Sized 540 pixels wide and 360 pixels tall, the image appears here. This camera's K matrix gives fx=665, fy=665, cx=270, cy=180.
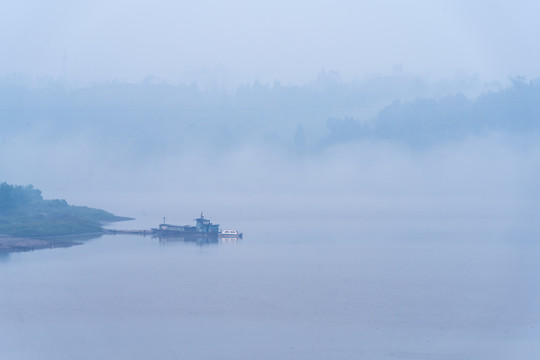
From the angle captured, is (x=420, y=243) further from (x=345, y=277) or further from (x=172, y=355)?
(x=172, y=355)

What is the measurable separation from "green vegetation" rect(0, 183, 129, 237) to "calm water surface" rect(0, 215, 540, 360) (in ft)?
7.54

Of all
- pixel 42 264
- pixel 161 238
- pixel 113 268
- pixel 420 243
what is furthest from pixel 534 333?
pixel 161 238

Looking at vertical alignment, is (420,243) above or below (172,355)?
above

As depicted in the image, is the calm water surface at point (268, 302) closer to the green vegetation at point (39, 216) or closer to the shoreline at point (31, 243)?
the shoreline at point (31, 243)

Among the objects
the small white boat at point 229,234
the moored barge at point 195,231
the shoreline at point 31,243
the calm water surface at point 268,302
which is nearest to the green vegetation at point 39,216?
the shoreline at point 31,243

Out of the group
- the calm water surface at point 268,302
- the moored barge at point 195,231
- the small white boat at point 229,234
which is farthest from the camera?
the small white boat at point 229,234

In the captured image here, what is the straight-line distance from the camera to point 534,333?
1176 cm

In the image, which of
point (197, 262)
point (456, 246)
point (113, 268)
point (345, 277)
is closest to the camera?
point (345, 277)

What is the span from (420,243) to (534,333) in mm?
15278

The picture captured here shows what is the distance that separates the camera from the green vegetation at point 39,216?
82.3ft

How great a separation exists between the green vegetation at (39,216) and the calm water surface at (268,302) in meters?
2.30

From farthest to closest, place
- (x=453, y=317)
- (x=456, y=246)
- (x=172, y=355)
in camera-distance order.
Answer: (x=456, y=246)
(x=453, y=317)
(x=172, y=355)

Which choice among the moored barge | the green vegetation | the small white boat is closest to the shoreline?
the green vegetation

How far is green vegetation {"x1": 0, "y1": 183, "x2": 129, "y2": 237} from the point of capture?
25078mm
